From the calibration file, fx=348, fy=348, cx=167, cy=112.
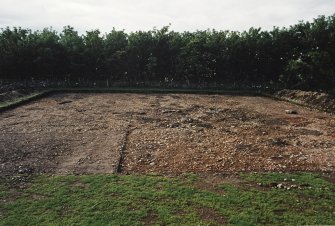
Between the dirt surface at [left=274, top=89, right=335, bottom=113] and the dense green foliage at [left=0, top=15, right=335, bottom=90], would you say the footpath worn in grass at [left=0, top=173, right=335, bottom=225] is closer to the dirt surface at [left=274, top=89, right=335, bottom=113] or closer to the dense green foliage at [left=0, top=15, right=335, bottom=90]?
the dirt surface at [left=274, top=89, right=335, bottom=113]

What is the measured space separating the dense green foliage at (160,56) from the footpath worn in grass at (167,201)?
19584 mm

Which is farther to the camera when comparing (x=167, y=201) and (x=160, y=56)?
(x=160, y=56)

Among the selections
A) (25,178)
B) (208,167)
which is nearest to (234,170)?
(208,167)

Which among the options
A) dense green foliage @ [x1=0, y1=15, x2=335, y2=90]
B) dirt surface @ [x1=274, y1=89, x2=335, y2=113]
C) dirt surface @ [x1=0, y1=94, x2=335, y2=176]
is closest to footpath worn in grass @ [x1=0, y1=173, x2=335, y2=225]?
→ dirt surface @ [x1=0, y1=94, x2=335, y2=176]

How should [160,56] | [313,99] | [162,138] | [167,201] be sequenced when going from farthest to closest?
[160,56] → [313,99] → [162,138] → [167,201]

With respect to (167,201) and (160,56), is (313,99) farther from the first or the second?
(167,201)

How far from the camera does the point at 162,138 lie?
472 inches

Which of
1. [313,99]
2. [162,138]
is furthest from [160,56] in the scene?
[162,138]

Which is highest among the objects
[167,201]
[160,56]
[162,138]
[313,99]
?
[160,56]

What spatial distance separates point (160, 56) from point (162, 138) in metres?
17.2

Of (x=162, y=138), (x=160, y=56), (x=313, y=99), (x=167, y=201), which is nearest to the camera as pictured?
(x=167, y=201)

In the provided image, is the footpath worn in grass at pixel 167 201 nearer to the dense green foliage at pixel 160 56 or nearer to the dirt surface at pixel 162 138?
the dirt surface at pixel 162 138

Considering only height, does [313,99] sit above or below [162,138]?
above

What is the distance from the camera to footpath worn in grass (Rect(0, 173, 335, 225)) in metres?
6.14
